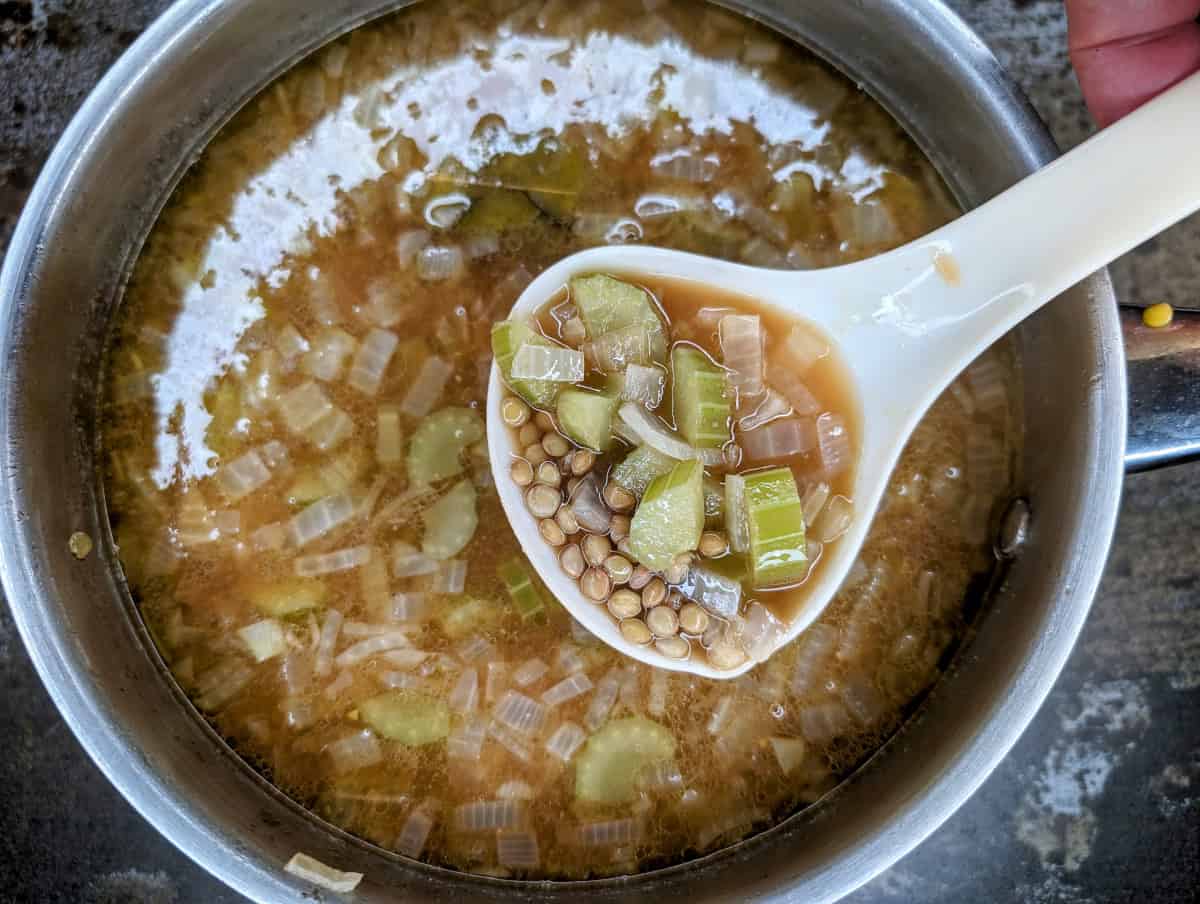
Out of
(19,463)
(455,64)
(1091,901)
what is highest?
(455,64)

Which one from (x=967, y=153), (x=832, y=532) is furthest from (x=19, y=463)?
(x=967, y=153)

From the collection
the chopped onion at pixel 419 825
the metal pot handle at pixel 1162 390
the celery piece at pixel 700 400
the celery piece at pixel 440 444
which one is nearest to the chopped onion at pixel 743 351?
the celery piece at pixel 700 400

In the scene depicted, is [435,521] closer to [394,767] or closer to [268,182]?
[394,767]

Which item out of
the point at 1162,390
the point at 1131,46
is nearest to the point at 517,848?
the point at 1162,390

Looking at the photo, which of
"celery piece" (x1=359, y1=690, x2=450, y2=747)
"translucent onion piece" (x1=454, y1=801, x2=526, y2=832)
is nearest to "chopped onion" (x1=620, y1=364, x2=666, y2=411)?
"celery piece" (x1=359, y1=690, x2=450, y2=747)

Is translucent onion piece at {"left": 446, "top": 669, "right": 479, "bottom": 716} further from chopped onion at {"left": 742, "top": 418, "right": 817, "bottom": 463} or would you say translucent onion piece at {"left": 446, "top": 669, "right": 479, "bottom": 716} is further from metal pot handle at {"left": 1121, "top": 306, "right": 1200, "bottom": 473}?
metal pot handle at {"left": 1121, "top": 306, "right": 1200, "bottom": 473}

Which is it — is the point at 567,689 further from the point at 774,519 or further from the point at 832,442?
the point at 832,442

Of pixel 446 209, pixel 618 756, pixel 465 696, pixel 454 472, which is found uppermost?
pixel 446 209
